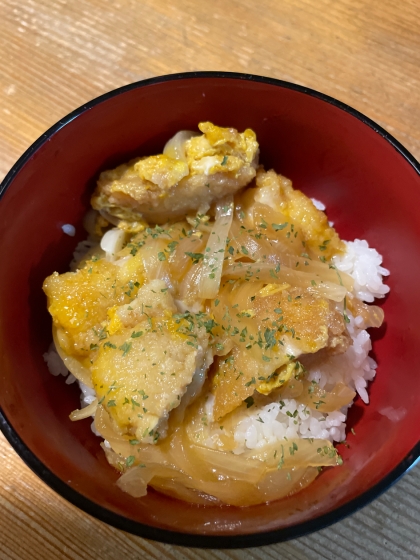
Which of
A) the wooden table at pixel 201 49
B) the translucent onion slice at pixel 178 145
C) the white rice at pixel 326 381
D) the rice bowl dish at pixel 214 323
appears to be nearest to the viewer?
the rice bowl dish at pixel 214 323

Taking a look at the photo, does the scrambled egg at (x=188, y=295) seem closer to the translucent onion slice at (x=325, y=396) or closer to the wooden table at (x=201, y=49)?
the translucent onion slice at (x=325, y=396)

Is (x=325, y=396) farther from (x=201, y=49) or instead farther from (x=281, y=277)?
(x=201, y=49)

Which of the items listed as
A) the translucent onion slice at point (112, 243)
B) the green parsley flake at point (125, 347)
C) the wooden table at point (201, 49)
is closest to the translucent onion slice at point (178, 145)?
the translucent onion slice at point (112, 243)

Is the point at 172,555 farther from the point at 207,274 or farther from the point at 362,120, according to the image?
the point at 362,120

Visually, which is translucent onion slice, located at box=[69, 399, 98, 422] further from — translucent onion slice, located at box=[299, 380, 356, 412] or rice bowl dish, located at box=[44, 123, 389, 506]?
translucent onion slice, located at box=[299, 380, 356, 412]

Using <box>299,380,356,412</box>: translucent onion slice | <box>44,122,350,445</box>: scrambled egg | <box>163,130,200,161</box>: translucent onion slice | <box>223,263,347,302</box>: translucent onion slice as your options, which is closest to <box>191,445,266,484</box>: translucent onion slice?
<box>44,122,350,445</box>: scrambled egg

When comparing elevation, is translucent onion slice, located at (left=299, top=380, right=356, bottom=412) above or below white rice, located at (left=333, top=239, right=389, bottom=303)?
below

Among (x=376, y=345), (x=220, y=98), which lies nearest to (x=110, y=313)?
(x=220, y=98)
